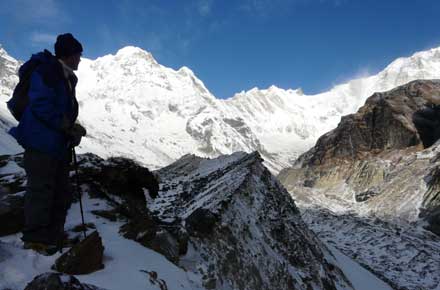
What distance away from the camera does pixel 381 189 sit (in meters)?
60.1

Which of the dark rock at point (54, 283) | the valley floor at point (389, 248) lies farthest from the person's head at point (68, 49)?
the valley floor at point (389, 248)

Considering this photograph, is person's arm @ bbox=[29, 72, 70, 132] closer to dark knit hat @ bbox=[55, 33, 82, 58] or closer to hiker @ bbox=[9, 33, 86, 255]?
hiker @ bbox=[9, 33, 86, 255]

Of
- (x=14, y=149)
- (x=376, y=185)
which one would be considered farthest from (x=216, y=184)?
(x=14, y=149)

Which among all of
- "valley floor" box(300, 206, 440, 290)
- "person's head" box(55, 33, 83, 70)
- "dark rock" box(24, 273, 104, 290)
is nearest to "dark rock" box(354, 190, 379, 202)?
"valley floor" box(300, 206, 440, 290)

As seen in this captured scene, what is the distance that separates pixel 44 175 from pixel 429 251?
30.7 m

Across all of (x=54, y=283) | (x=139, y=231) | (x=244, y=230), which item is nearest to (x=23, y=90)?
(x=54, y=283)

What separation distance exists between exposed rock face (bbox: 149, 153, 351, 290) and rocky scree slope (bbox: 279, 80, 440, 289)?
11.4 m

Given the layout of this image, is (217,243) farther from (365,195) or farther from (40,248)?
(365,195)

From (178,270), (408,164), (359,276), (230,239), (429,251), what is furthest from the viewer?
(408,164)

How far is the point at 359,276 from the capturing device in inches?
886

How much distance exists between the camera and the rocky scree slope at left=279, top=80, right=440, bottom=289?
31.2 meters

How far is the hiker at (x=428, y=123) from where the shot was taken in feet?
240

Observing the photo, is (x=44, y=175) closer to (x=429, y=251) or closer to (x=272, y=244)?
(x=272, y=244)

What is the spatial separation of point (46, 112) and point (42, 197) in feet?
3.99
